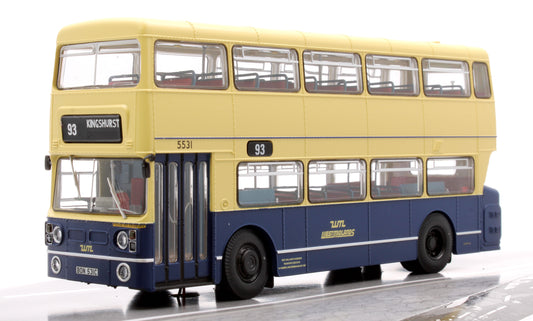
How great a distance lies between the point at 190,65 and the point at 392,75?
476 centimetres

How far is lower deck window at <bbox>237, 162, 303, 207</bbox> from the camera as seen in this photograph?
67.2 ft

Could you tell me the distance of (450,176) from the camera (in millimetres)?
24156

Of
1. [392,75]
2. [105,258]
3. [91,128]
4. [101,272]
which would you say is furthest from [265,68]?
[101,272]

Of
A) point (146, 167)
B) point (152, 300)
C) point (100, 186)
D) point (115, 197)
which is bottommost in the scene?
point (152, 300)

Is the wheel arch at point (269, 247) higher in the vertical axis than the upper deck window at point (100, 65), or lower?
lower

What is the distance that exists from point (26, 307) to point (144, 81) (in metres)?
4.09

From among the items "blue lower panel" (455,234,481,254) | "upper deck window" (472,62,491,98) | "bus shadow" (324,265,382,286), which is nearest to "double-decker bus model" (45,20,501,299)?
"bus shadow" (324,265,382,286)

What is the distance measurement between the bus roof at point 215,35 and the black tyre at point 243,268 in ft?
10.4

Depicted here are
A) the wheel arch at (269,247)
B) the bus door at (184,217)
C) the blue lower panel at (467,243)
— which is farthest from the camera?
the blue lower panel at (467,243)

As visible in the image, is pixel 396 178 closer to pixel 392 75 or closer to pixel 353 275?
pixel 392 75

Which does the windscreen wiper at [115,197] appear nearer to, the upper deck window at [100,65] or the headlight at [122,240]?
the headlight at [122,240]

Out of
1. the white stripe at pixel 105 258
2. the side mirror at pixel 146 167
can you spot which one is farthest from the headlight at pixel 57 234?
the side mirror at pixel 146 167

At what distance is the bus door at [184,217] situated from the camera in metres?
19.5

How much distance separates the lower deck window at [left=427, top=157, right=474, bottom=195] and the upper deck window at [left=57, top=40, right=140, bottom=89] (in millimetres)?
6828
